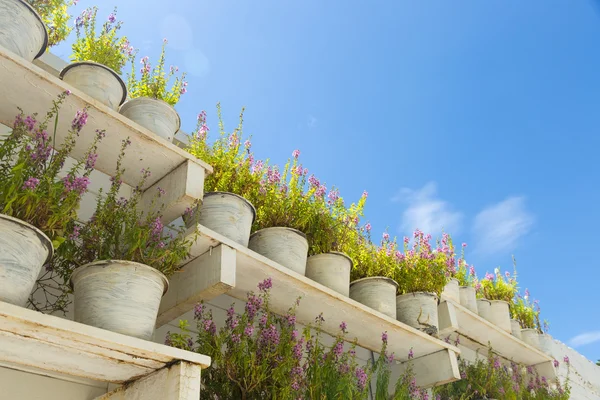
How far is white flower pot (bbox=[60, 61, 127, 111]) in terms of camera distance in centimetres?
226

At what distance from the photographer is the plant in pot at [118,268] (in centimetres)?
169

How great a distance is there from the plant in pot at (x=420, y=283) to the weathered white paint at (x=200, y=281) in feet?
4.48

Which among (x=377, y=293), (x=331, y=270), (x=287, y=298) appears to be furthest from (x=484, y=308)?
(x=287, y=298)

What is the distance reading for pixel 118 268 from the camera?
176 centimetres

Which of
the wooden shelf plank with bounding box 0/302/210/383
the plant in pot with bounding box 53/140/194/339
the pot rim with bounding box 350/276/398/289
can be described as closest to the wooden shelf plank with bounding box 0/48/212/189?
the plant in pot with bounding box 53/140/194/339

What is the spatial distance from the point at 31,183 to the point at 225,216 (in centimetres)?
87

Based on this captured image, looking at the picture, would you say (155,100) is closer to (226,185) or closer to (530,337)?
(226,185)

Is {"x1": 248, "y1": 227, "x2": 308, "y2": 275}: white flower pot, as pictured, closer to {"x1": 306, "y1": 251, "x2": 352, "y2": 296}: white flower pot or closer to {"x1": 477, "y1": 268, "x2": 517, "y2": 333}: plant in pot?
{"x1": 306, "y1": 251, "x2": 352, "y2": 296}: white flower pot

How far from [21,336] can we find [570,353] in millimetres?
6005

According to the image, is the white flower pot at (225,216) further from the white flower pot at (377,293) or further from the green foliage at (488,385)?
the green foliage at (488,385)

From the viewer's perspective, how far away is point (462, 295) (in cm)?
412

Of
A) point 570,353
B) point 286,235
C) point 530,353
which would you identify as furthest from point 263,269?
point 570,353

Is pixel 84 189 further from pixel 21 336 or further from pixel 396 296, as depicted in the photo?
pixel 396 296

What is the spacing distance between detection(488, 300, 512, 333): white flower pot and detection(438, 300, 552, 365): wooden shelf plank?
10cm
